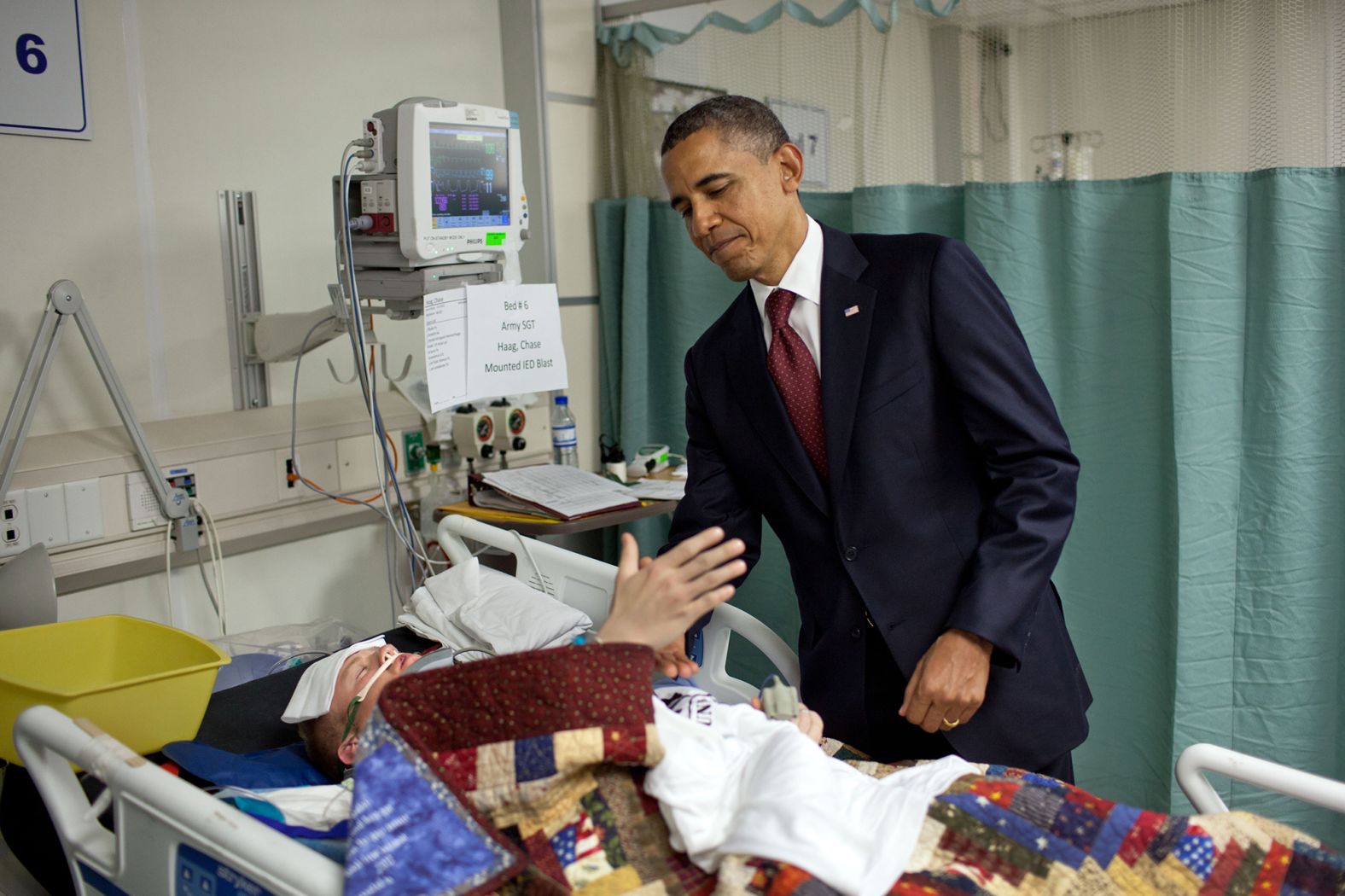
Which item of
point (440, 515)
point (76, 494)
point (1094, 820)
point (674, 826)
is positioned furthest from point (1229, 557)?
point (76, 494)

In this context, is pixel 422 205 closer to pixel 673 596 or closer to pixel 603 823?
pixel 673 596

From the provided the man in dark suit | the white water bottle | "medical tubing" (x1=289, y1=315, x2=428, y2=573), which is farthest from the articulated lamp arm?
the man in dark suit

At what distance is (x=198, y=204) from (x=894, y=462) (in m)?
1.89

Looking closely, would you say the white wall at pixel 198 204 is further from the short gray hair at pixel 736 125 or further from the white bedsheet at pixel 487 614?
the short gray hair at pixel 736 125

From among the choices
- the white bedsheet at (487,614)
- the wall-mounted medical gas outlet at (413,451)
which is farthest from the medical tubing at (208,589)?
the white bedsheet at (487,614)

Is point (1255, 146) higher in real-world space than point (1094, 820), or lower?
higher

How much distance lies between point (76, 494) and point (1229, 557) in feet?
8.00

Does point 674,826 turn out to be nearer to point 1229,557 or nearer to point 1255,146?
point 1229,557

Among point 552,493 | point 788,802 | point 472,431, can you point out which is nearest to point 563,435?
point 472,431

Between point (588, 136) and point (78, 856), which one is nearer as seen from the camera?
point (78, 856)

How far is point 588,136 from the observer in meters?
3.49

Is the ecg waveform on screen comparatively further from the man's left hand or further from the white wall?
the man's left hand

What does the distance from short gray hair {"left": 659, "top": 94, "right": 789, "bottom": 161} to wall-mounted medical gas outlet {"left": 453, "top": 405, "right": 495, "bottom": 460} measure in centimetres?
139

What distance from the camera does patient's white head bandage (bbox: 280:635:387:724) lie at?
1.94 metres
